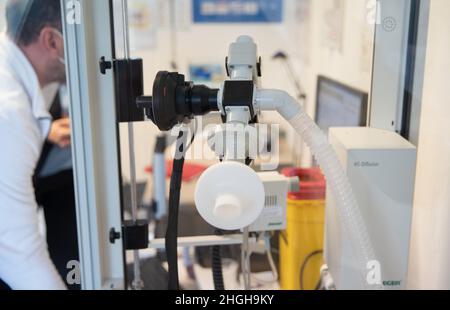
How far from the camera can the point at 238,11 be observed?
2.81 m

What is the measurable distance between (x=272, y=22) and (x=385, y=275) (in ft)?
6.68

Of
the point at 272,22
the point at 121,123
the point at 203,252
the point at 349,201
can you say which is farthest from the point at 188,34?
the point at 349,201

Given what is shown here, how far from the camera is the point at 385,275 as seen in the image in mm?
940

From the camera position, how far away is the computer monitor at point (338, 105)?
4.41 ft

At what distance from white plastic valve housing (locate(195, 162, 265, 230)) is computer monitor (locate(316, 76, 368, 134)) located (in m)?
0.68

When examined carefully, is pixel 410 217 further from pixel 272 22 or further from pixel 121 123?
pixel 272 22

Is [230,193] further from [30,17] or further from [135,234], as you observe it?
[30,17]

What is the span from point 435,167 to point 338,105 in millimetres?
664

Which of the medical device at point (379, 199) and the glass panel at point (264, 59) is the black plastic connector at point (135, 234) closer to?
the glass panel at point (264, 59)

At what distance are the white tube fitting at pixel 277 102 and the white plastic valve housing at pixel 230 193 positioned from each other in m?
0.16

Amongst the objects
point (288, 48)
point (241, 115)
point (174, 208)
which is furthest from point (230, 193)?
point (288, 48)

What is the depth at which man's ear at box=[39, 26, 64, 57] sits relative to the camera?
909 mm

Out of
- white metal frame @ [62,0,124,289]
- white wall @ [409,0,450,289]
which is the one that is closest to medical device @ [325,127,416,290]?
white wall @ [409,0,450,289]

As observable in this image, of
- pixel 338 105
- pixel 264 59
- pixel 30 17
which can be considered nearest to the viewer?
pixel 30 17
